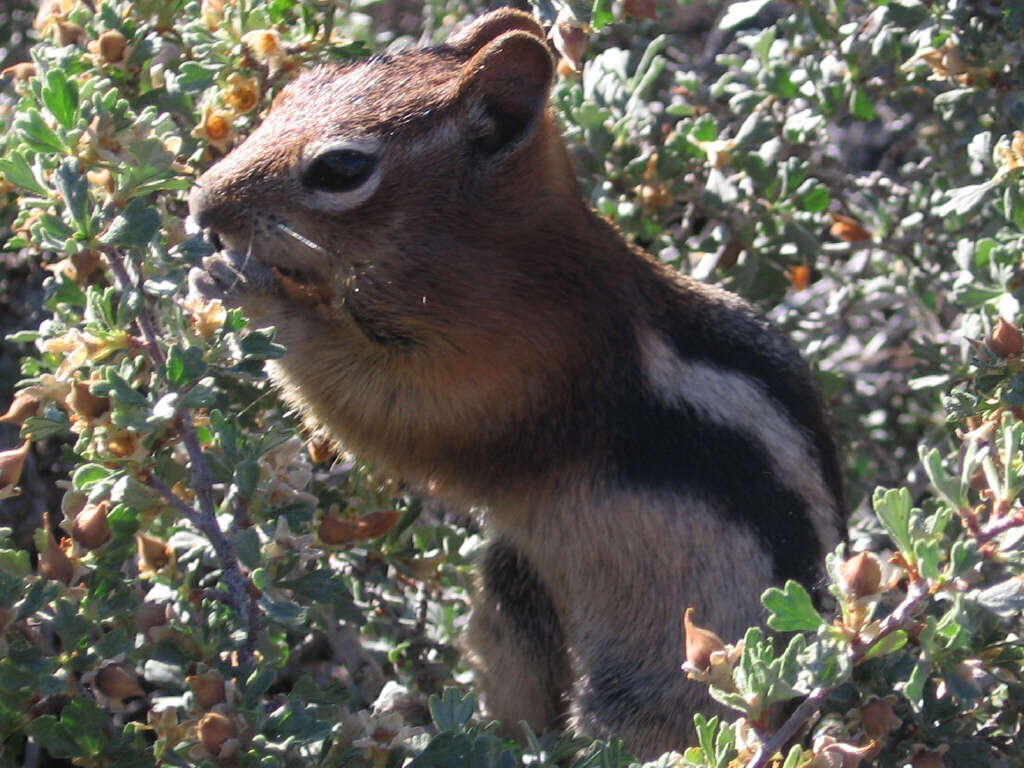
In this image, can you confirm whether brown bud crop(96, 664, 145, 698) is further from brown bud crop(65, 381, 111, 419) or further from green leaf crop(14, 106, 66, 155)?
green leaf crop(14, 106, 66, 155)

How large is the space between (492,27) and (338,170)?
0.54 metres

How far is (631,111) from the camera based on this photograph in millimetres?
3379

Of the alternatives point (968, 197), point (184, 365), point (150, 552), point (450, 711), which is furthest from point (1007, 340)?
point (150, 552)

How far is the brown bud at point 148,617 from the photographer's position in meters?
2.11

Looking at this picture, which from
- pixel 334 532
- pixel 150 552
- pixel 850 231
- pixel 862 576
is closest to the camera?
pixel 862 576

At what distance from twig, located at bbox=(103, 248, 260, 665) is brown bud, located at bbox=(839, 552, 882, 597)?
98 centimetres

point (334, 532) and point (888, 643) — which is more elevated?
point (334, 532)

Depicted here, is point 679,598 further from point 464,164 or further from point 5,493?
point 5,493

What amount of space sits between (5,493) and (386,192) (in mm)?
982

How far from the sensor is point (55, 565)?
6.68 ft

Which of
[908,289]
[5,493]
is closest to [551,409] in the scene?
[5,493]

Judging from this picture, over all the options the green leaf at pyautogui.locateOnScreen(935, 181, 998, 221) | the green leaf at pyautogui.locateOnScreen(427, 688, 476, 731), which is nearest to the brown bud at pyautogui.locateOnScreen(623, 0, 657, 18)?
the green leaf at pyautogui.locateOnScreen(935, 181, 998, 221)

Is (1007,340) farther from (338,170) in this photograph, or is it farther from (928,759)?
(338,170)

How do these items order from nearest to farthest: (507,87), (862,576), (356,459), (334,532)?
1. (862,576)
2. (334,532)
3. (507,87)
4. (356,459)
